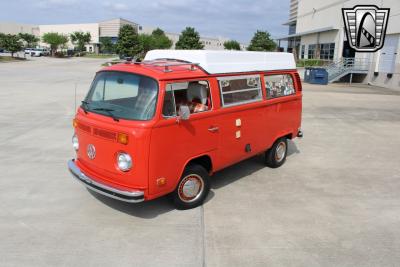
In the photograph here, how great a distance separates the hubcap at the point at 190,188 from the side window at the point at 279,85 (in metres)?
2.28

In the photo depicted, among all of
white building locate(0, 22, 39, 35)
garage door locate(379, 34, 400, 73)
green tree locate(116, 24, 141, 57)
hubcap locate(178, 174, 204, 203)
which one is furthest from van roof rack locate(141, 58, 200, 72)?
white building locate(0, 22, 39, 35)

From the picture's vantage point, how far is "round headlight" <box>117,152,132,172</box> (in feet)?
15.2

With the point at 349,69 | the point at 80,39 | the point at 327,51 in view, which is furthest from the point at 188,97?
the point at 80,39

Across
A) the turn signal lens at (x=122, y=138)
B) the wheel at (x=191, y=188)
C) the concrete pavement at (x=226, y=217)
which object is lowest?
the concrete pavement at (x=226, y=217)

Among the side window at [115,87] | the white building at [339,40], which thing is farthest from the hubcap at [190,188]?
the white building at [339,40]

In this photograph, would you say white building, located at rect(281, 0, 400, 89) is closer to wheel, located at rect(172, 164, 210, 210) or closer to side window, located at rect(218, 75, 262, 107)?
side window, located at rect(218, 75, 262, 107)

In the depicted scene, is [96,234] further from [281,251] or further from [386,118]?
[386,118]

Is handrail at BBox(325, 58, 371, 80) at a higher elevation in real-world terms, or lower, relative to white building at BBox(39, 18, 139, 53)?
lower

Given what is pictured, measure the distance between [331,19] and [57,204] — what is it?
40399 millimetres

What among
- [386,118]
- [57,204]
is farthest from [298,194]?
[386,118]

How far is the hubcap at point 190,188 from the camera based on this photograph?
5.30m

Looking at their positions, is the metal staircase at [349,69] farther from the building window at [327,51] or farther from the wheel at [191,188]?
the wheel at [191,188]

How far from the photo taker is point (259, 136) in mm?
6625

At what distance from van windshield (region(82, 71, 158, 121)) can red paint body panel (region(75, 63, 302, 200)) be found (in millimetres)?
81
